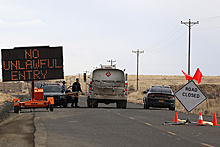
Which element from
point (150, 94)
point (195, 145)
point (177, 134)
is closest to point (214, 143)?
point (195, 145)

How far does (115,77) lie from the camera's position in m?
29.2

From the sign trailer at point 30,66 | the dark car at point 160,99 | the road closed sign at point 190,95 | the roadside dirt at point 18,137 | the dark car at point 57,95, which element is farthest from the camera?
the dark car at point 57,95

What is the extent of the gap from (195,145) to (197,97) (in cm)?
639

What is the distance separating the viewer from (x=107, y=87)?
28609 millimetres

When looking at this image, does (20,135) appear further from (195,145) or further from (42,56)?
(42,56)

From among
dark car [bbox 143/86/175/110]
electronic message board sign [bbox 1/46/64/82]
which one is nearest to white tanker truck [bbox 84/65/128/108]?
dark car [bbox 143/86/175/110]

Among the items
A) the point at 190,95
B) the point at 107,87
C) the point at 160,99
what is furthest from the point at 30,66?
the point at 190,95

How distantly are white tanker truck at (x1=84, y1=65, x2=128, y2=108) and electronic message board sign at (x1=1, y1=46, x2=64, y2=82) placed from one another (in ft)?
20.1

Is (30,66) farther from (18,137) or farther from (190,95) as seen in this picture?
(18,137)

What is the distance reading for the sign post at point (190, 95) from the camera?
16.6m

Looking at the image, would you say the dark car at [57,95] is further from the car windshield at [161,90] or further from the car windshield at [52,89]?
the car windshield at [161,90]

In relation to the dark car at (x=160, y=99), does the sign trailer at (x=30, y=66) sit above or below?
above

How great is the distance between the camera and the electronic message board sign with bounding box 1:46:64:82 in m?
22.3

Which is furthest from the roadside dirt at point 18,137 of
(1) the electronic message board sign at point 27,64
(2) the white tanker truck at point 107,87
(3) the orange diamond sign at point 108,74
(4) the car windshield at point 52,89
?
(3) the orange diamond sign at point 108,74
